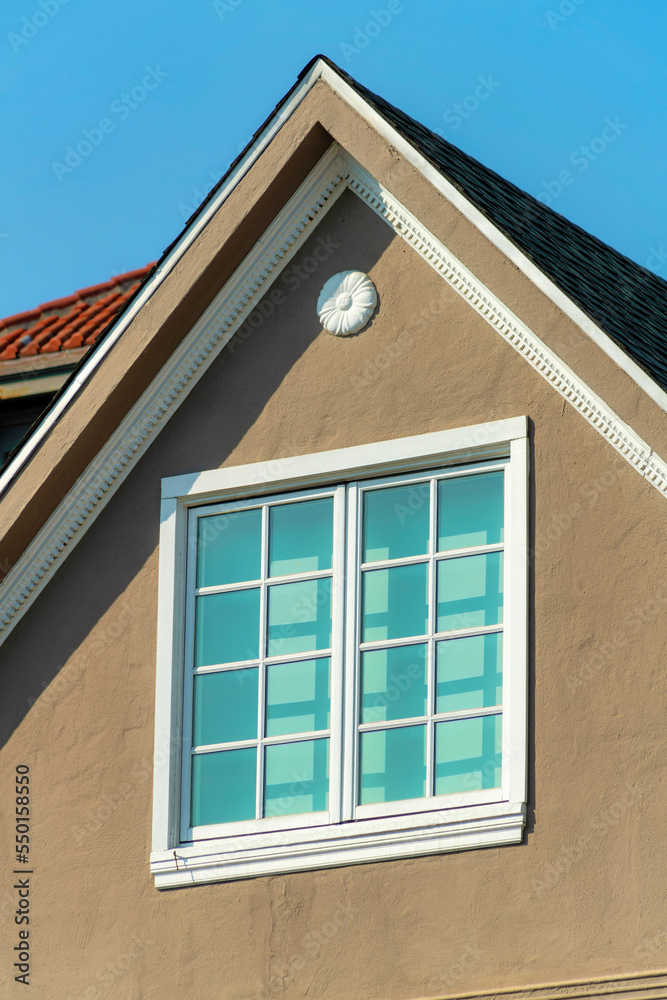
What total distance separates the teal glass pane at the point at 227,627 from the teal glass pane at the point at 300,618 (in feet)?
0.42

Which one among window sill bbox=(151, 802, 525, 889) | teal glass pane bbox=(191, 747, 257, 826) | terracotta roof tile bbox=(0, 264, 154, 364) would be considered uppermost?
terracotta roof tile bbox=(0, 264, 154, 364)

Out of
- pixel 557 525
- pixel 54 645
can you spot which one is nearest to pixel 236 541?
pixel 54 645

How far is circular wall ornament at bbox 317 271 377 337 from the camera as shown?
34.1 ft

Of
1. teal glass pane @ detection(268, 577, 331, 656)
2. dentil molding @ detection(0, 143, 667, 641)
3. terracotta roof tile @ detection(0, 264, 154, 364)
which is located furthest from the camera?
terracotta roof tile @ detection(0, 264, 154, 364)

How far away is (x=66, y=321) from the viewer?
14203 mm

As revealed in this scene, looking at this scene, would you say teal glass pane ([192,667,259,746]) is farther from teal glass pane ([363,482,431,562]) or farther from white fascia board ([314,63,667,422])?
white fascia board ([314,63,667,422])

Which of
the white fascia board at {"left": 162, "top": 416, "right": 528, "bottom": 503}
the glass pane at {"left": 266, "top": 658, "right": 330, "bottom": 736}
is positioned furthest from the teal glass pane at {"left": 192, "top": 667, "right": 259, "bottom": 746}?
the white fascia board at {"left": 162, "top": 416, "right": 528, "bottom": 503}

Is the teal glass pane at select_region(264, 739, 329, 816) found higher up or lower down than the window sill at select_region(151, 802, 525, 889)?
higher up

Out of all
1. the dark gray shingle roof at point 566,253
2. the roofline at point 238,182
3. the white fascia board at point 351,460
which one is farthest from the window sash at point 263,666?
the dark gray shingle roof at point 566,253

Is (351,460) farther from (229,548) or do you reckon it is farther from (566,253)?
(566,253)

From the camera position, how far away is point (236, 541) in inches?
412

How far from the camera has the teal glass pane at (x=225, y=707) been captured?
10086 millimetres

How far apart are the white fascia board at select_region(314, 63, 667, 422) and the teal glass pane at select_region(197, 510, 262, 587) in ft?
7.28

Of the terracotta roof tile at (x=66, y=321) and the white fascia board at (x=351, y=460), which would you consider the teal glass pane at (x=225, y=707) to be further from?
the terracotta roof tile at (x=66, y=321)
